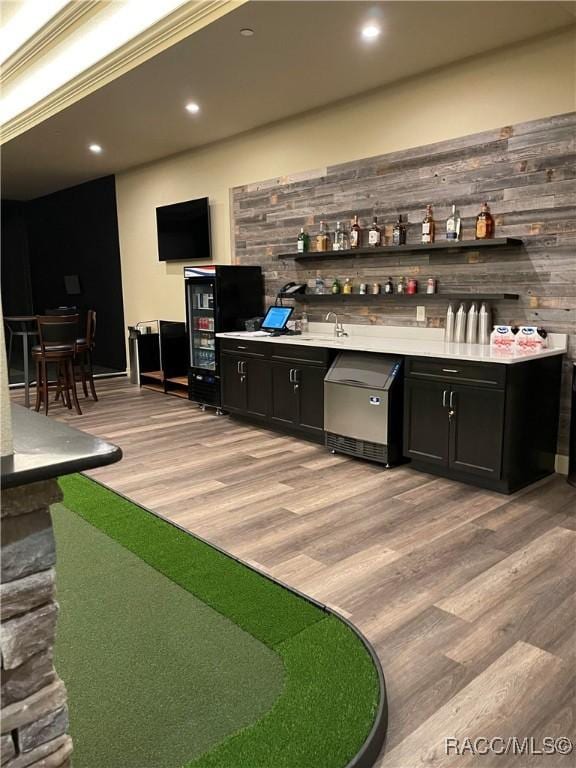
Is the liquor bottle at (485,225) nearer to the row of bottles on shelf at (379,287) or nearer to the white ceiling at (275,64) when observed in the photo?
the row of bottles on shelf at (379,287)

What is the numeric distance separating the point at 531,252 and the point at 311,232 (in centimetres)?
221

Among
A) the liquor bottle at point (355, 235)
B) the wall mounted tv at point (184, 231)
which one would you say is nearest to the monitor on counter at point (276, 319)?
the liquor bottle at point (355, 235)

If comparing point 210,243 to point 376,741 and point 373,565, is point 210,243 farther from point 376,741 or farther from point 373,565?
point 376,741

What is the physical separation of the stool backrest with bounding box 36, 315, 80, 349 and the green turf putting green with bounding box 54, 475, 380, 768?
3.54m

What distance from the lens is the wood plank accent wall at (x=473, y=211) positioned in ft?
12.9

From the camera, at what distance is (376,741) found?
175 centimetres

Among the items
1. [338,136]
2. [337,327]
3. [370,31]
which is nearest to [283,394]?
[337,327]

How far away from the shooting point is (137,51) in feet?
13.8

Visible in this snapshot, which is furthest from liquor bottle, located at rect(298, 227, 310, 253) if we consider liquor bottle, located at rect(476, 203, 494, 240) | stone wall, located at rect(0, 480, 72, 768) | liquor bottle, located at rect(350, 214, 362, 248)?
stone wall, located at rect(0, 480, 72, 768)

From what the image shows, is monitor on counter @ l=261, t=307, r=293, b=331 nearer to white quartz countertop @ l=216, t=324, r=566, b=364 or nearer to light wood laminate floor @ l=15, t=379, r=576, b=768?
white quartz countertop @ l=216, t=324, r=566, b=364

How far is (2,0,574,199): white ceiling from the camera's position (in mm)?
3512

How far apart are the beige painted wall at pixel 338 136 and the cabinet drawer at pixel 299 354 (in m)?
1.74

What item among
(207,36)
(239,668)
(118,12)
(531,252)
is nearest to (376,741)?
(239,668)

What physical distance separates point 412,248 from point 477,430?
5.13ft
